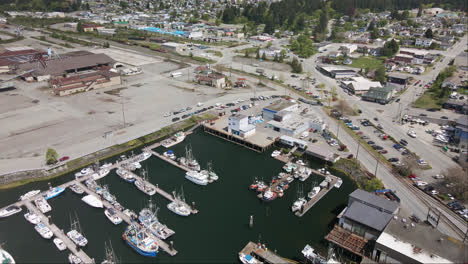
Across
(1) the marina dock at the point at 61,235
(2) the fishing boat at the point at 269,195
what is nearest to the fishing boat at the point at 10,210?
(1) the marina dock at the point at 61,235

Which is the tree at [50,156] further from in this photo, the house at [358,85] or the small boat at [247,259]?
the house at [358,85]

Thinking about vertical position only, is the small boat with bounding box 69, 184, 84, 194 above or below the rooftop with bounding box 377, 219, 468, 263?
below

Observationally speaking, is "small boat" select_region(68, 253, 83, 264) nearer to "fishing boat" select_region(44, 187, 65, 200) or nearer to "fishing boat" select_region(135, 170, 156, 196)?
"fishing boat" select_region(135, 170, 156, 196)

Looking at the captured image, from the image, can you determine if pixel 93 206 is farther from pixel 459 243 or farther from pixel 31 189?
pixel 459 243

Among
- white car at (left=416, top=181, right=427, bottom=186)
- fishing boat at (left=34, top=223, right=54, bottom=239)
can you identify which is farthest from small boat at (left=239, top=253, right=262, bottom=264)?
white car at (left=416, top=181, right=427, bottom=186)

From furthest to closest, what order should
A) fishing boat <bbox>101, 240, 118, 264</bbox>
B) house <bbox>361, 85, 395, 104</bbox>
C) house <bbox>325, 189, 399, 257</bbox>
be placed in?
house <bbox>361, 85, 395, 104</bbox> → house <bbox>325, 189, 399, 257</bbox> → fishing boat <bbox>101, 240, 118, 264</bbox>

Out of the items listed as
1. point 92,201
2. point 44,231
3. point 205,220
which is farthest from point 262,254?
point 44,231

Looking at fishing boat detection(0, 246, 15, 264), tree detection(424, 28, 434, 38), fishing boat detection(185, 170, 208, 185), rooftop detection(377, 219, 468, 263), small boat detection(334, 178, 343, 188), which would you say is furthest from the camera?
tree detection(424, 28, 434, 38)
